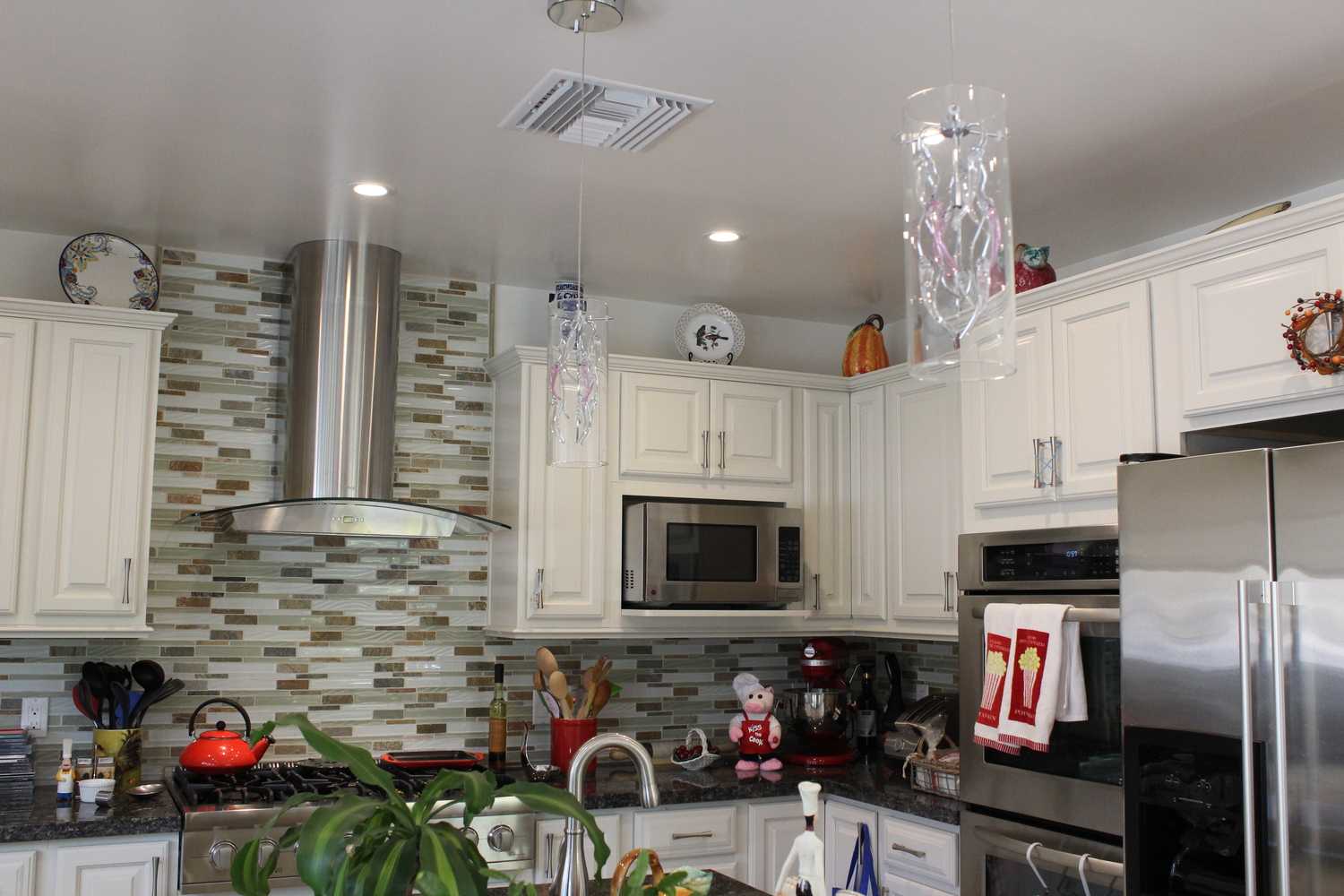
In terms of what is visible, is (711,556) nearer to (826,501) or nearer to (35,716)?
(826,501)

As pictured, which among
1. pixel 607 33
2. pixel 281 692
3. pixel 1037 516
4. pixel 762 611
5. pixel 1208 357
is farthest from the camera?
pixel 762 611

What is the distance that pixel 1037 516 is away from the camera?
10.6 ft

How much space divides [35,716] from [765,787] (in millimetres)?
2201

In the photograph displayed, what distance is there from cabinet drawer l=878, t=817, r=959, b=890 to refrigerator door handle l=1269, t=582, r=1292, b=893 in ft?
4.15

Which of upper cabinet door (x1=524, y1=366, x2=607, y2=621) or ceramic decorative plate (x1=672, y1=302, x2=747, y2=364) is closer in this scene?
upper cabinet door (x1=524, y1=366, x2=607, y2=621)

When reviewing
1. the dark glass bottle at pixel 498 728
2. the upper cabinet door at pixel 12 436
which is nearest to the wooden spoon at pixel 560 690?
the dark glass bottle at pixel 498 728

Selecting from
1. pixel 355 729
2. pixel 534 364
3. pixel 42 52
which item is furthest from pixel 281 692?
pixel 42 52

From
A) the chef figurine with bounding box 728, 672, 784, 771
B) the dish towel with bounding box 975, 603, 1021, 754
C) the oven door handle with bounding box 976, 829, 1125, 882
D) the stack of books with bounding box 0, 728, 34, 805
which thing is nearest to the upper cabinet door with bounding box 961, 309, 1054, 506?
the dish towel with bounding box 975, 603, 1021, 754

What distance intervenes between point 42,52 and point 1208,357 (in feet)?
8.39

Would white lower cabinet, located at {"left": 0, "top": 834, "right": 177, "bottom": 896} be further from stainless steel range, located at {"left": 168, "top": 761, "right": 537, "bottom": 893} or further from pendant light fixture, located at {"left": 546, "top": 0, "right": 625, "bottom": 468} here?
pendant light fixture, located at {"left": 546, "top": 0, "right": 625, "bottom": 468}

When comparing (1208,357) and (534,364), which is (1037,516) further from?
(534,364)

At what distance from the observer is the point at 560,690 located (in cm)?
402

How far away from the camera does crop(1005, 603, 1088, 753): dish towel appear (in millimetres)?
2846

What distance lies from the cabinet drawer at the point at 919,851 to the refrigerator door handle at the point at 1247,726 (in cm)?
120
